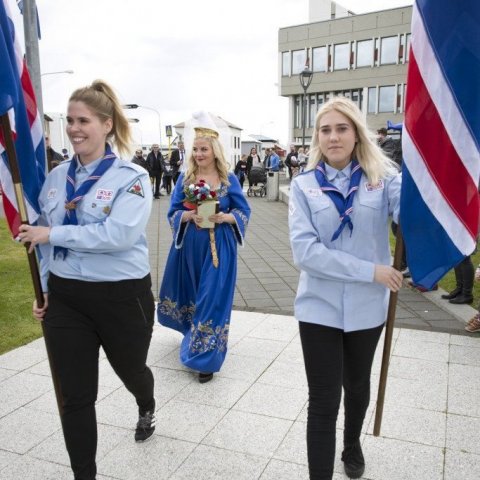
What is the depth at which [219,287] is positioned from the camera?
4074 millimetres

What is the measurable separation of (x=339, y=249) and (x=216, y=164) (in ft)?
7.02

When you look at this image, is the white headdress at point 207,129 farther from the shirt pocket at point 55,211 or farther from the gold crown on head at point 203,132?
the shirt pocket at point 55,211

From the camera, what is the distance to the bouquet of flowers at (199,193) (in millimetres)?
4070

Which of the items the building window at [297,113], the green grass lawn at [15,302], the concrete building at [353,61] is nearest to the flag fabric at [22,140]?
the green grass lawn at [15,302]

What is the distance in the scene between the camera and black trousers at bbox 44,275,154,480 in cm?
245

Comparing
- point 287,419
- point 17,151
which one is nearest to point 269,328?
point 287,419

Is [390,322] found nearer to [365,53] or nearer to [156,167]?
[156,167]

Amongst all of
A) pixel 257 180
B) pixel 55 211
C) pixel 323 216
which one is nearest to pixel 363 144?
pixel 323 216

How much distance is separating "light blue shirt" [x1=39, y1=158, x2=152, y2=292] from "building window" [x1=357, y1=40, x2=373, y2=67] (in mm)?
47200

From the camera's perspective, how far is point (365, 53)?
1804 inches

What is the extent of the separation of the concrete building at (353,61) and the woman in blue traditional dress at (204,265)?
1629 inches

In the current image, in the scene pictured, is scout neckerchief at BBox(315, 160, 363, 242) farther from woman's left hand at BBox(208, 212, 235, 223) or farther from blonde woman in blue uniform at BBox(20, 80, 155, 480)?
woman's left hand at BBox(208, 212, 235, 223)

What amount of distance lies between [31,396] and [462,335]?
3945mm

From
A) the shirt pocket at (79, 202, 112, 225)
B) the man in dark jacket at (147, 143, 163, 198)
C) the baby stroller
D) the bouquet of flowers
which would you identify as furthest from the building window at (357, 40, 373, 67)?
the shirt pocket at (79, 202, 112, 225)
